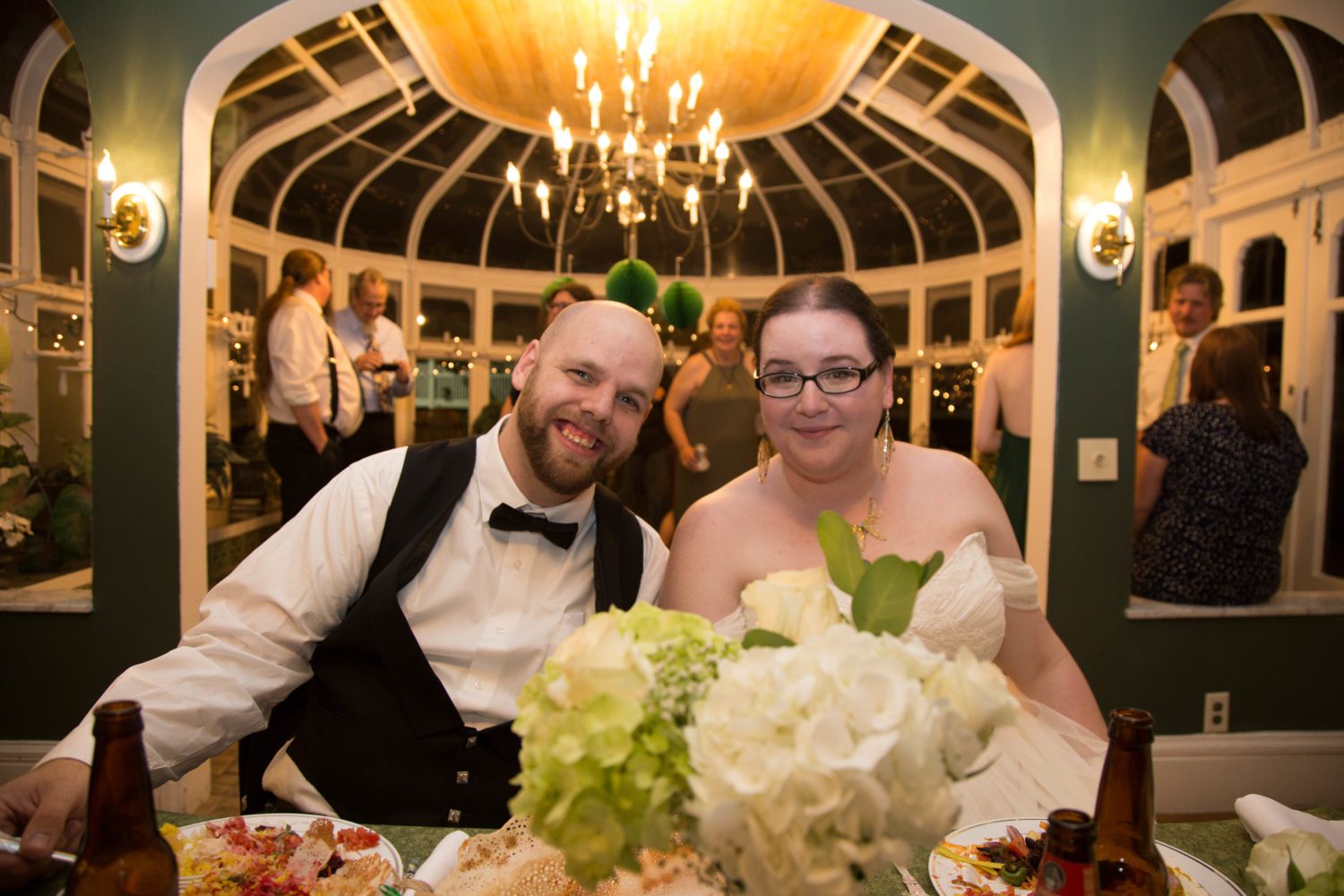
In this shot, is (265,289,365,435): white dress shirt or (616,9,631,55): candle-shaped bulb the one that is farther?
(616,9,631,55): candle-shaped bulb

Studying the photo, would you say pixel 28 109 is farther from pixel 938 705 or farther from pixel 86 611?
pixel 938 705

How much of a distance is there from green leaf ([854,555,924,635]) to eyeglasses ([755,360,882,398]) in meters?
0.98

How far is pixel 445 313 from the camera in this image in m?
7.80

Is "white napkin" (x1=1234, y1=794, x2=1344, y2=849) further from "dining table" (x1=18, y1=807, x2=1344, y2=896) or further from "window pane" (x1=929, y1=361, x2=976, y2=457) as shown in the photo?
"window pane" (x1=929, y1=361, x2=976, y2=457)

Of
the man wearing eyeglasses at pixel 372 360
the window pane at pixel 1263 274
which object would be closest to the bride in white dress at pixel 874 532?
the man wearing eyeglasses at pixel 372 360


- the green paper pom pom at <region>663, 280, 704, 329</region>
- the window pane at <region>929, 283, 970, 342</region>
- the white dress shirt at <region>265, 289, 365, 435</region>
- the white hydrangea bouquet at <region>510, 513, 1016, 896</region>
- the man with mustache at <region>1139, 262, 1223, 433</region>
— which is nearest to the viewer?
the white hydrangea bouquet at <region>510, 513, 1016, 896</region>

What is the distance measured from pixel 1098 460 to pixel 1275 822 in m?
2.08

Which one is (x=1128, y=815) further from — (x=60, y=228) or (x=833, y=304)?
(x=60, y=228)

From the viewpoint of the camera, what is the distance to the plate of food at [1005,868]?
0.95 metres

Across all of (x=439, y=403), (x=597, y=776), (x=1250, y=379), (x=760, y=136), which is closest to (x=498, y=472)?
(x=597, y=776)

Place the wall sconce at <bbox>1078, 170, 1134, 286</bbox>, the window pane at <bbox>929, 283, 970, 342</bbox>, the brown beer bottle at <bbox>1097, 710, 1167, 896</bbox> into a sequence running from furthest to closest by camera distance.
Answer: the window pane at <bbox>929, 283, 970, 342</bbox> < the wall sconce at <bbox>1078, 170, 1134, 286</bbox> < the brown beer bottle at <bbox>1097, 710, 1167, 896</bbox>

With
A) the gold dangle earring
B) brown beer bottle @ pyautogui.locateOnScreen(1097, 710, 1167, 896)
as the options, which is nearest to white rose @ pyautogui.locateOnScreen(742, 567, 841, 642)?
brown beer bottle @ pyautogui.locateOnScreen(1097, 710, 1167, 896)

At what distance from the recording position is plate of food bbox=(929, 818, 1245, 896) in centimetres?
95

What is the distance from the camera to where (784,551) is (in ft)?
5.51
